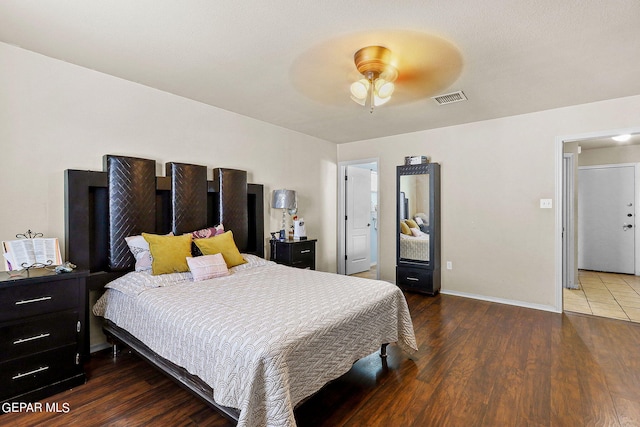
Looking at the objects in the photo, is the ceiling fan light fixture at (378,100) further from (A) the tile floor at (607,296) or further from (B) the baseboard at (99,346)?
(A) the tile floor at (607,296)

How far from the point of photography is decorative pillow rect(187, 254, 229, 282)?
2692 millimetres

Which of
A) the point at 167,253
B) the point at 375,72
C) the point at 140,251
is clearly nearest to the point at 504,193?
the point at 375,72

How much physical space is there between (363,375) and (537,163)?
10.9ft

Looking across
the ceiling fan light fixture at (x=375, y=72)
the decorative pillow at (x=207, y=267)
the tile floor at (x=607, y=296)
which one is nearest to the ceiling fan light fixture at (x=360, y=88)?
the ceiling fan light fixture at (x=375, y=72)

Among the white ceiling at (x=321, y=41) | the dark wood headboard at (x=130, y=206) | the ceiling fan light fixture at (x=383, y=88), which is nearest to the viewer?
the white ceiling at (x=321, y=41)

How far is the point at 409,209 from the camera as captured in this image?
469 cm

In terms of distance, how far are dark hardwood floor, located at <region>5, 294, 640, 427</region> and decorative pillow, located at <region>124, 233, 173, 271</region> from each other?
76 cm

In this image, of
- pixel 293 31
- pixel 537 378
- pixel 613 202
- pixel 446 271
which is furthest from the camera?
pixel 613 202

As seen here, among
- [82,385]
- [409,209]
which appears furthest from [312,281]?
[409,209]

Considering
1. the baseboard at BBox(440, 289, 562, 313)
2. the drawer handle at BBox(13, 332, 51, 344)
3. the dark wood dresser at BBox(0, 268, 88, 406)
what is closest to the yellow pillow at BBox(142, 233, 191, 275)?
the dark wood dresser at BBox(0, 268, 88, 406)

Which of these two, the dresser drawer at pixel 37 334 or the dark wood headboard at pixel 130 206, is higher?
the dark wood headboard at pixel 130 206

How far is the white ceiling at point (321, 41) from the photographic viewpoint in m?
1.86

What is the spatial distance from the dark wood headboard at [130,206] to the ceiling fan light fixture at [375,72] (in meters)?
1.86

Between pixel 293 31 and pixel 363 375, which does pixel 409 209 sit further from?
pixel 293 31
